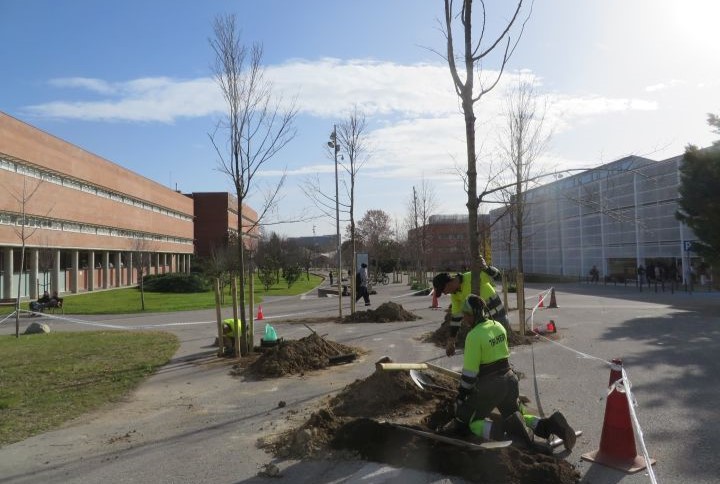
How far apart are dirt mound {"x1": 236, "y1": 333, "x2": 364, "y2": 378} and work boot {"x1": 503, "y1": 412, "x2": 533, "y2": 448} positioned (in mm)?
5022

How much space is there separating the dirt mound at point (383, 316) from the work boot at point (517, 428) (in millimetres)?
11850

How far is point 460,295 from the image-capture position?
7.41 meters

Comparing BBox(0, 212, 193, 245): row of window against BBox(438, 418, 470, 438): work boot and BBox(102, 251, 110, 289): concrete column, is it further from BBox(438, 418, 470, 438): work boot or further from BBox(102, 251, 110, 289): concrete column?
BBox(438, 418, 470, 438): work boot

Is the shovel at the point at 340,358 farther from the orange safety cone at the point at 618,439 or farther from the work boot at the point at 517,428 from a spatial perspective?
the orange safety cone at the point at 618,439

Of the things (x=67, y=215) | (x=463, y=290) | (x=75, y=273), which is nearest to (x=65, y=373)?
(x=463, y=290)

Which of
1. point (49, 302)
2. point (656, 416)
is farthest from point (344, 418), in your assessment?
point (49, 302)

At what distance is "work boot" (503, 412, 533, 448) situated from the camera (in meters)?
5.12

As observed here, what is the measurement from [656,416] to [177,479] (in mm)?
5266

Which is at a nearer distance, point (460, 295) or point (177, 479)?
point (177, 479)

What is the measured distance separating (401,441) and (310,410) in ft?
7.16

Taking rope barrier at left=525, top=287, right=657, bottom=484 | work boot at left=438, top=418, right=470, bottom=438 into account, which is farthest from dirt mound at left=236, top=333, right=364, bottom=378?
work boot at left=438, top=418, right=470, bottom=438

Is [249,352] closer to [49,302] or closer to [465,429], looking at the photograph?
[465,429]

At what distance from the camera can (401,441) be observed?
526 centimetres

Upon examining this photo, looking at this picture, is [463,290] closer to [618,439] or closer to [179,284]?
[618,439]
